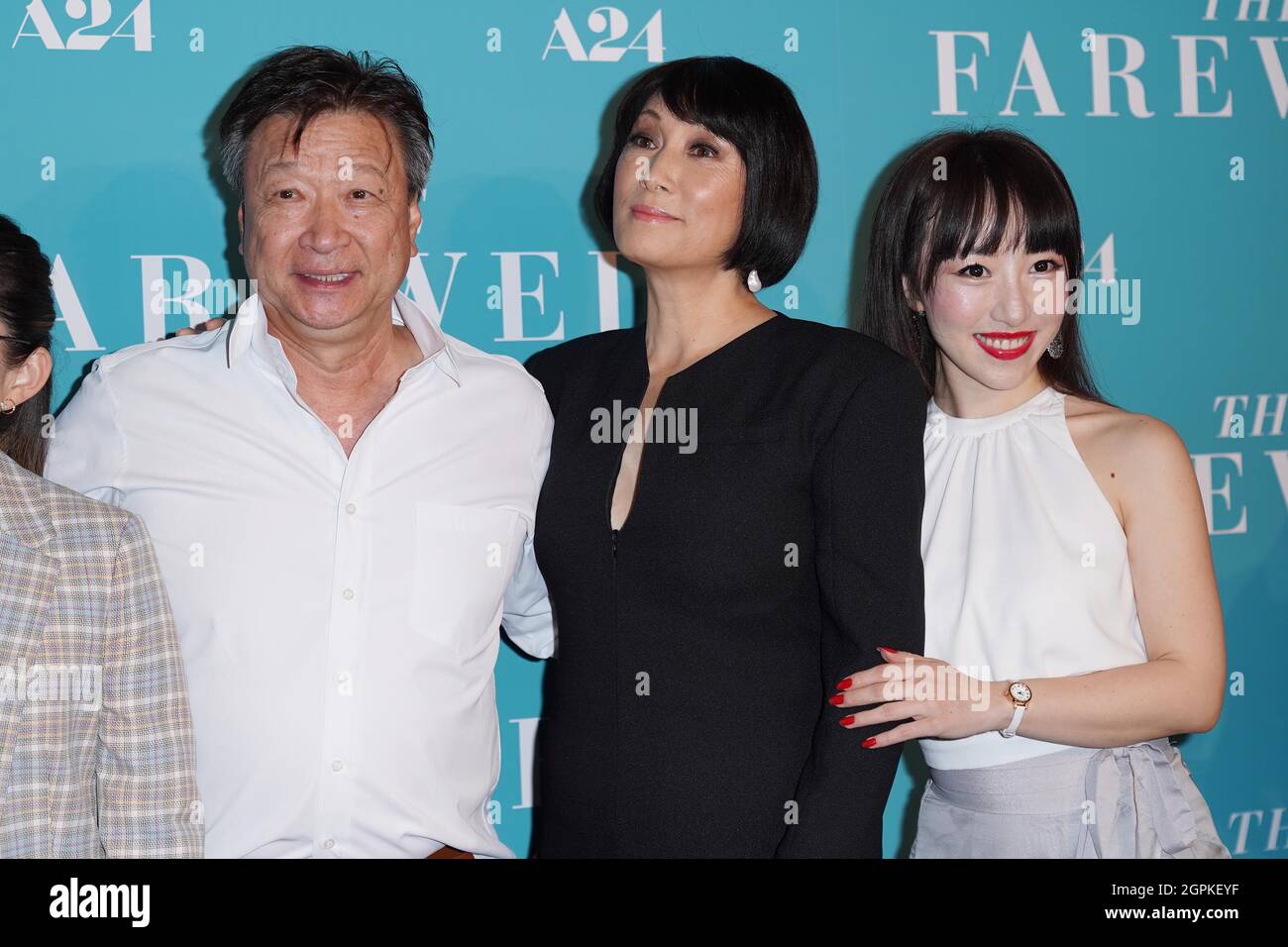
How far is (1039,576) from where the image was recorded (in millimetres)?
1948

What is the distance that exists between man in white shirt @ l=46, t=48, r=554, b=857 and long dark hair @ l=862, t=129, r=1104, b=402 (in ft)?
2.27

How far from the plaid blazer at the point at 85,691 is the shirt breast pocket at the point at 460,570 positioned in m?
0.37

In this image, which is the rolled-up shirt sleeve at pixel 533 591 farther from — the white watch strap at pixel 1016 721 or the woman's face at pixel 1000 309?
the white watch strap at pixel 1016 721

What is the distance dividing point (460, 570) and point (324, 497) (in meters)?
0.23

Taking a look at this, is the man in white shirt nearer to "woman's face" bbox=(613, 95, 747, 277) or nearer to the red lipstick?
"woman's face" bbox=(613, 95, 747, 277)

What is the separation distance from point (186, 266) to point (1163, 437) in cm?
179

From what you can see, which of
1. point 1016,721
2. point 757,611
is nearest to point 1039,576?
point 1016,721

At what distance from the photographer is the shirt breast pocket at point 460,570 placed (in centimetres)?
188

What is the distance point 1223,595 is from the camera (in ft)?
9.34

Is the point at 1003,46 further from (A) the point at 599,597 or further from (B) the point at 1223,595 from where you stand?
(A) the point at 599,597

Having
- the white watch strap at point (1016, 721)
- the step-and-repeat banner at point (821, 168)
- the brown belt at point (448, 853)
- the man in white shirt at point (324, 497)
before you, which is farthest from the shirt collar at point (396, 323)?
the white watch strap at point (1016, 721)

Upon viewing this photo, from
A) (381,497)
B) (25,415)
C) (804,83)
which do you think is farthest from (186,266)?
(804,83)

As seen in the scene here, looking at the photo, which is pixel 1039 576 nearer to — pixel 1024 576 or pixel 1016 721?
pixel 1024 576

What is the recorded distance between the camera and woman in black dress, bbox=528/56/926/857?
179 cm
